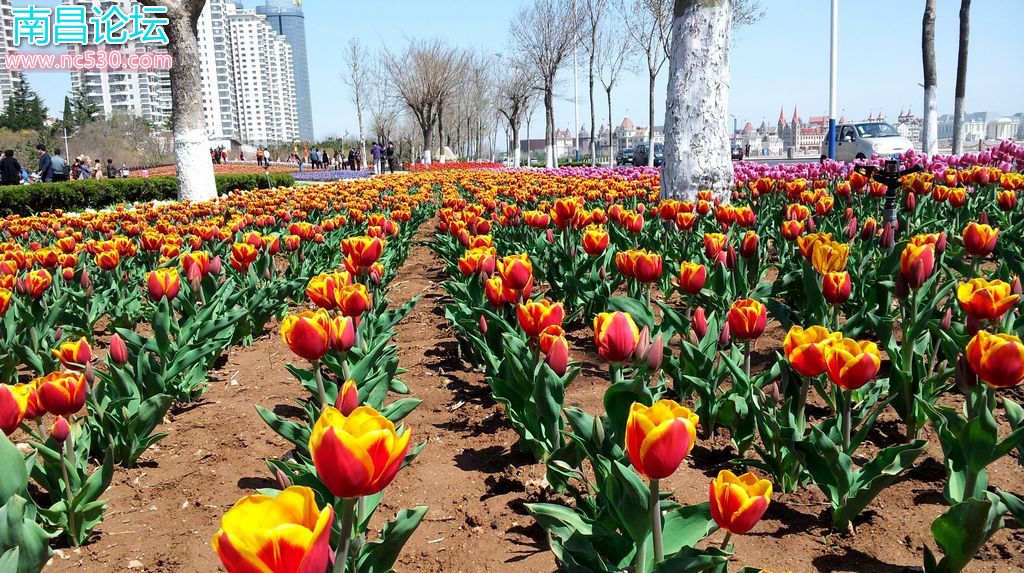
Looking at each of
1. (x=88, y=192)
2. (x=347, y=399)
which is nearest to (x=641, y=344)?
(x=347, y=399)

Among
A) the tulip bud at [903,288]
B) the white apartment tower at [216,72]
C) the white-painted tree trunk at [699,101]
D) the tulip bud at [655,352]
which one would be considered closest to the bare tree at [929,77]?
the white-painted tree trunk at [699,101]

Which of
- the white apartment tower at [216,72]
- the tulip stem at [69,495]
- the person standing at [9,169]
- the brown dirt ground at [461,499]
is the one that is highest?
the white apartment tower at [216,72]

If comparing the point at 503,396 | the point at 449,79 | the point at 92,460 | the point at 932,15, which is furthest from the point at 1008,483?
the point at 449,79

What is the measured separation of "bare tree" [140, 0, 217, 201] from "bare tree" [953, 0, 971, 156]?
52.2 feet

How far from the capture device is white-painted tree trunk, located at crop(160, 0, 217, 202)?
42.6 feet

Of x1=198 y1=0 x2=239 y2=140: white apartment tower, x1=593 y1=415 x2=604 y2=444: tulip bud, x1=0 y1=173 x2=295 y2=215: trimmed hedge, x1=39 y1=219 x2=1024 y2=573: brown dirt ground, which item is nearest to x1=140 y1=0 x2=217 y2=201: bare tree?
x1=0 y1=173 x2=295 y2=215: trimmed hedge

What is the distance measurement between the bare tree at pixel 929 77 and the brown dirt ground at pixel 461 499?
52.1 feet

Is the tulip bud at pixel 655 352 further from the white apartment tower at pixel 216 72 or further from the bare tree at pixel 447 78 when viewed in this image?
the white apartment tower at pixel 216 72

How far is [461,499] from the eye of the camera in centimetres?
251

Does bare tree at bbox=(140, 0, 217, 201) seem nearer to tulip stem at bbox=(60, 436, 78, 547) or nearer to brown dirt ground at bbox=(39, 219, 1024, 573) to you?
brown dirt ground at bbox=(39, 219, 1024, 573)

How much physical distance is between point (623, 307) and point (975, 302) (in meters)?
1.36

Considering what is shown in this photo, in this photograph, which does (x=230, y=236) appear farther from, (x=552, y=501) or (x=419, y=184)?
(x=419, y=184)

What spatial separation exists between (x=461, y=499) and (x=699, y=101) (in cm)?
540

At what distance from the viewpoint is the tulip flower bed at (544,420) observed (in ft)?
4.97
